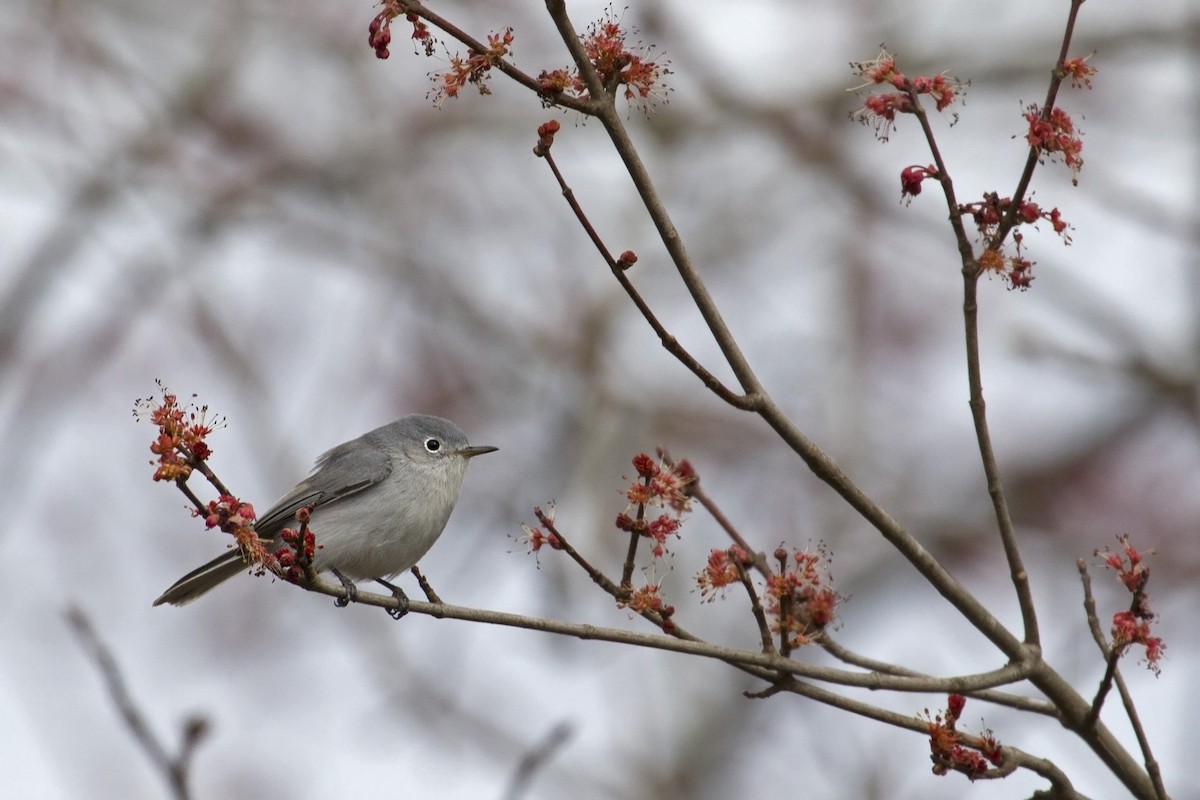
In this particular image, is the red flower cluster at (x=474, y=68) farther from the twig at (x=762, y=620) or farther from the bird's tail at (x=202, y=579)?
the bird's tail at (x=202, y=579)

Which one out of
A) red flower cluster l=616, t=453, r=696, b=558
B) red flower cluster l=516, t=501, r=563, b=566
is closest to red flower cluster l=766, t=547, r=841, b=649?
red flower cluster l=616, t=453, r=696, b=558

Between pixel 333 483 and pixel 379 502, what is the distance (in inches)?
10.9

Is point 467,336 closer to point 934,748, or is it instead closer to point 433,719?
point 433,719

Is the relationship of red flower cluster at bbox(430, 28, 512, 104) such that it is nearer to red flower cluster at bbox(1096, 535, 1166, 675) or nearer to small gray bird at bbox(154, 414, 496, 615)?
red flower cluster at bbox(1096, 535, 1166, 675)

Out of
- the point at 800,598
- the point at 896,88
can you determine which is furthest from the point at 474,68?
the point at 800,598

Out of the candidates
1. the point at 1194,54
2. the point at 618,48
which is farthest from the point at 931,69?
the point at 618,48

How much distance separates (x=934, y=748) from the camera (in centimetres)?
248

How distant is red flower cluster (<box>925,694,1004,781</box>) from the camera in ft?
8.12

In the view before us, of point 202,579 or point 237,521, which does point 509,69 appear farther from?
point 202,579

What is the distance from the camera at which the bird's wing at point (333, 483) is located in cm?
459

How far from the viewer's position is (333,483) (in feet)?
16.0

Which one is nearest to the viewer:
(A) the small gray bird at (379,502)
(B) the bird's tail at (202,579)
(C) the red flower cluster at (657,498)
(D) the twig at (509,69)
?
(D) the twig at (509,69)

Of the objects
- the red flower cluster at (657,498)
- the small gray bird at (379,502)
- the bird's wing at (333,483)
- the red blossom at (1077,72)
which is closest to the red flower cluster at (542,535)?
the red flower cluster at (657,498)

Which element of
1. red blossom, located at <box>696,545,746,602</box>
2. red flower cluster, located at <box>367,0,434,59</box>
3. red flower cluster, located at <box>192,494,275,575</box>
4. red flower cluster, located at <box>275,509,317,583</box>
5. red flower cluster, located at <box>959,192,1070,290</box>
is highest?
red flower cluster, located at <box>959,192,1070,290</box>
